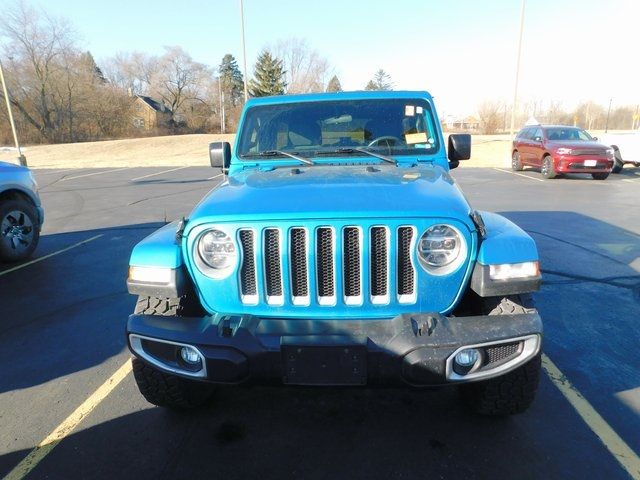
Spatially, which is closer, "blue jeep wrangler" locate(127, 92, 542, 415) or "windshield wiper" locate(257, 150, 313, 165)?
"blue jeep wrangler" locate(127, 92, 542, 415)

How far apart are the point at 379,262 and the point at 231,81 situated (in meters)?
91.1

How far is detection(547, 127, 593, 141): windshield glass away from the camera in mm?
14828

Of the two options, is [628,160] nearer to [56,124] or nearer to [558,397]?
[558,397]

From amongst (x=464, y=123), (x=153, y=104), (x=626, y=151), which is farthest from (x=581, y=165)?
(x=153, y=104)

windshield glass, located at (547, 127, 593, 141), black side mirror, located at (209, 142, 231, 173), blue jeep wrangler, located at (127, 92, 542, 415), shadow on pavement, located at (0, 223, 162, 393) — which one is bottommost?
shadow on pavement, located at (0, 223, 162, 393)

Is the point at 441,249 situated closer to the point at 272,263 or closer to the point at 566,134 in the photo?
the point at 272,263

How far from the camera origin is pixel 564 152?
13766mm

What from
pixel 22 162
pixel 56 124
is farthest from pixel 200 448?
pixel 56 124

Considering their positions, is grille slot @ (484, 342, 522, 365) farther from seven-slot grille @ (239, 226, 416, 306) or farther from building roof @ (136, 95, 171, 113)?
building roof @ (136, 95, 171, 113)

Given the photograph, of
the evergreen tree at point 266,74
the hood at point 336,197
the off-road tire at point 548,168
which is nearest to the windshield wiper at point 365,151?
the hood at point 336,197

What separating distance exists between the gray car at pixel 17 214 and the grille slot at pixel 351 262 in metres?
5.67

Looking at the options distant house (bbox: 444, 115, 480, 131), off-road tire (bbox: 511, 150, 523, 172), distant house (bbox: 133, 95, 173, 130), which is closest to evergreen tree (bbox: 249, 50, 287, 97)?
distant house (bbox: 133, 95, 173, 130)

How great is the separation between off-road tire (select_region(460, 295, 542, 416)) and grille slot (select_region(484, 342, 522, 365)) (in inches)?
7.8

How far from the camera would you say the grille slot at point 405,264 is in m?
2.22
